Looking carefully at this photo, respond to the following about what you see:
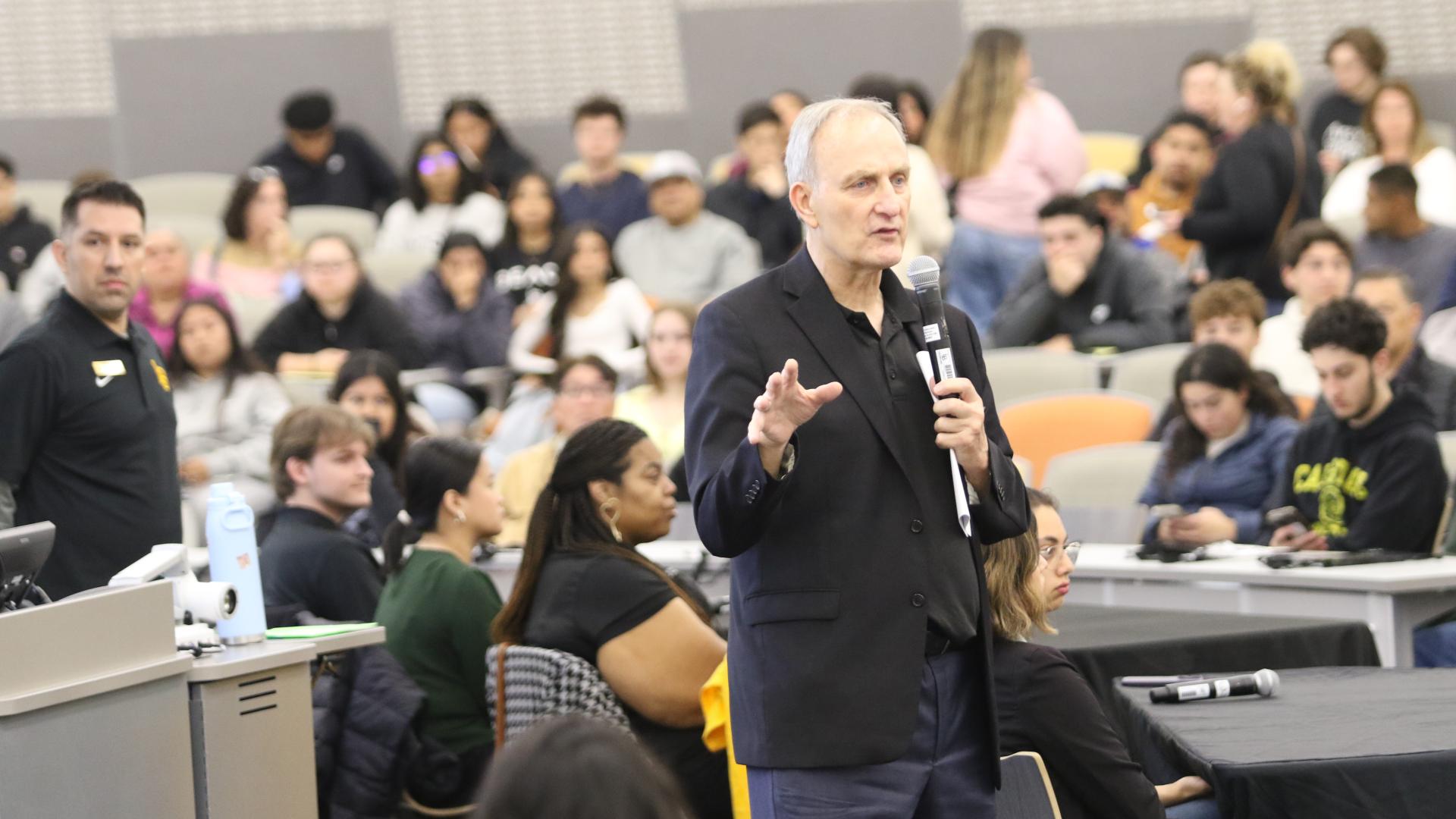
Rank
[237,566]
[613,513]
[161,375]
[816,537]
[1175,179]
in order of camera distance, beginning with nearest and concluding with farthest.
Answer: [816,537]
[237,566]
[613,513]
[161,375]
[1175,179]

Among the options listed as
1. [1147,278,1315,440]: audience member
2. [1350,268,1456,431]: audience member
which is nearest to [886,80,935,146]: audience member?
[1147,278,1315,440]: audience member

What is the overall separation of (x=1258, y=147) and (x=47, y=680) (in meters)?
5.88

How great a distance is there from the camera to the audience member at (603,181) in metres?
8.84

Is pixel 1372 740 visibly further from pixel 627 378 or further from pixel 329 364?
pixel 329 364

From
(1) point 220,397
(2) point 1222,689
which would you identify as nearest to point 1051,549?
(2) point 1222,689

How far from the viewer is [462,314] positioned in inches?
317

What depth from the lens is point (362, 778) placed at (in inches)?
147

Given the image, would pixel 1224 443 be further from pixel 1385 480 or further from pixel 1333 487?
pixel 1385 480

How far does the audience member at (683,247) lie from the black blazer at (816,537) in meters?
5.62

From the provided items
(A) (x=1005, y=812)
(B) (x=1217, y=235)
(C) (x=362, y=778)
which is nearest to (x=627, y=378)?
(B) (x=1217, y=235)

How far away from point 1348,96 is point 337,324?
5130mm

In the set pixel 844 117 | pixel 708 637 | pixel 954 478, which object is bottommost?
pixel 708 637

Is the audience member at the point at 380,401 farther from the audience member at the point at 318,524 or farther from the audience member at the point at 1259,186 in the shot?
the audience member at the point at 1259,186

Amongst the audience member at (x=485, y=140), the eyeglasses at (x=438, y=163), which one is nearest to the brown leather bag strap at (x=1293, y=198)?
the audience member at (x=485, y=140)
